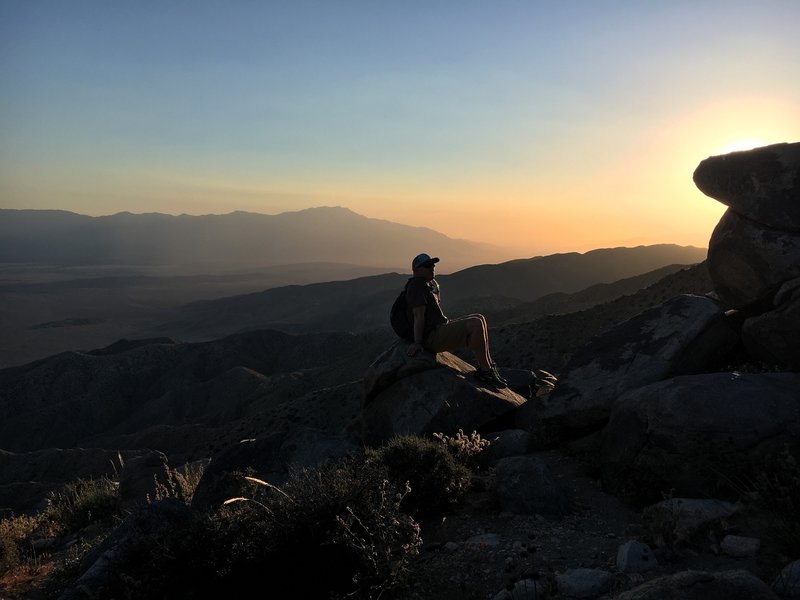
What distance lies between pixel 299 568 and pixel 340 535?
375 mm

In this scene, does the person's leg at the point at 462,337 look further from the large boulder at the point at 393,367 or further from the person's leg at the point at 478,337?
the large boulder at the point at 393,367

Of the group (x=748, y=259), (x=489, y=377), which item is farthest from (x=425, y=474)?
(x=748, y=259)

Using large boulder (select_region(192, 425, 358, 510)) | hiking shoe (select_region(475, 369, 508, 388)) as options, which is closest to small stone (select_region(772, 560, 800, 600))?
large boulder (select_region(192, 425, 358, 510))

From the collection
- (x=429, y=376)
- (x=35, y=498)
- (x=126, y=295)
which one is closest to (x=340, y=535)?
(x=429, y=376)

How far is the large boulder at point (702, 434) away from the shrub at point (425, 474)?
4.99ft

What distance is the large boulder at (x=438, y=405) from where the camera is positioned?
27.5 ft

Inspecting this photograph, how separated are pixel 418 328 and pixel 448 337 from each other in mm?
490

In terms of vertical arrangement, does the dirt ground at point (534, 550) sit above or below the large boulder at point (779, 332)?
below

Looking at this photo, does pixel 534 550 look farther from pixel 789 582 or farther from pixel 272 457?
pixel 272 457

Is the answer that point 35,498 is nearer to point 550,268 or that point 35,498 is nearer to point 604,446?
point 604,446

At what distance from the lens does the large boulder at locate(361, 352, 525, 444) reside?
8.38 meters

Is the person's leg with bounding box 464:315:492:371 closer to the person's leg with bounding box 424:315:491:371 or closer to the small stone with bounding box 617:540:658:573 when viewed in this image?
the person's leg with bounding box 424:315:491:371

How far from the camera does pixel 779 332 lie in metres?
6.65

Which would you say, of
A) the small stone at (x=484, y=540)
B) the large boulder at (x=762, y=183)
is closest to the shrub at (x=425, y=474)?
the small stone at (x=484, y=540)
